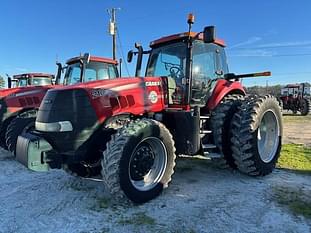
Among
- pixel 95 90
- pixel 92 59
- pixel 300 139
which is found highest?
pixel 92 59

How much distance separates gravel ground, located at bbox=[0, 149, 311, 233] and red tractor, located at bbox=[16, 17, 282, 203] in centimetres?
27

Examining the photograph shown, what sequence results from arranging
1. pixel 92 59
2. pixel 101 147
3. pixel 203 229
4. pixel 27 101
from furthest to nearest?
pixel 92 59 → pixel 27 101 → pixel 101 147 → pixel 203 229

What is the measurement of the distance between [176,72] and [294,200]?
2.72 meters

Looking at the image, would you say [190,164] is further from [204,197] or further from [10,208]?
[10,208]

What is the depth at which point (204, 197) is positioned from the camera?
4.40 m

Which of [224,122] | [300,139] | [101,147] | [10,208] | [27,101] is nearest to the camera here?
[10,208]

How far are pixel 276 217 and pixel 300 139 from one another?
657 centimetres

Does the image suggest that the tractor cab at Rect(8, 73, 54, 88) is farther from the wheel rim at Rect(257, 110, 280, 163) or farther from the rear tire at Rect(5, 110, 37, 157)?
the wheel rim at Rect(257, 110, 280, 163)

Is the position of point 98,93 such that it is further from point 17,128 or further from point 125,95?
point 17,128

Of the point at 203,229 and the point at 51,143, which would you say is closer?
the point at 203,229

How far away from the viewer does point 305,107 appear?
21.5m

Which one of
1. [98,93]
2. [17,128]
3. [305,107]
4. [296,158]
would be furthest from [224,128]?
[305,107]

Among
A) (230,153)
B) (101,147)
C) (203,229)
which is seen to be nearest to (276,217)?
(203,229)

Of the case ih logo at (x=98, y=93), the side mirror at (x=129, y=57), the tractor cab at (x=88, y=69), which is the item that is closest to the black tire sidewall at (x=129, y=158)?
the case ih logo at (x=98, y=93)
